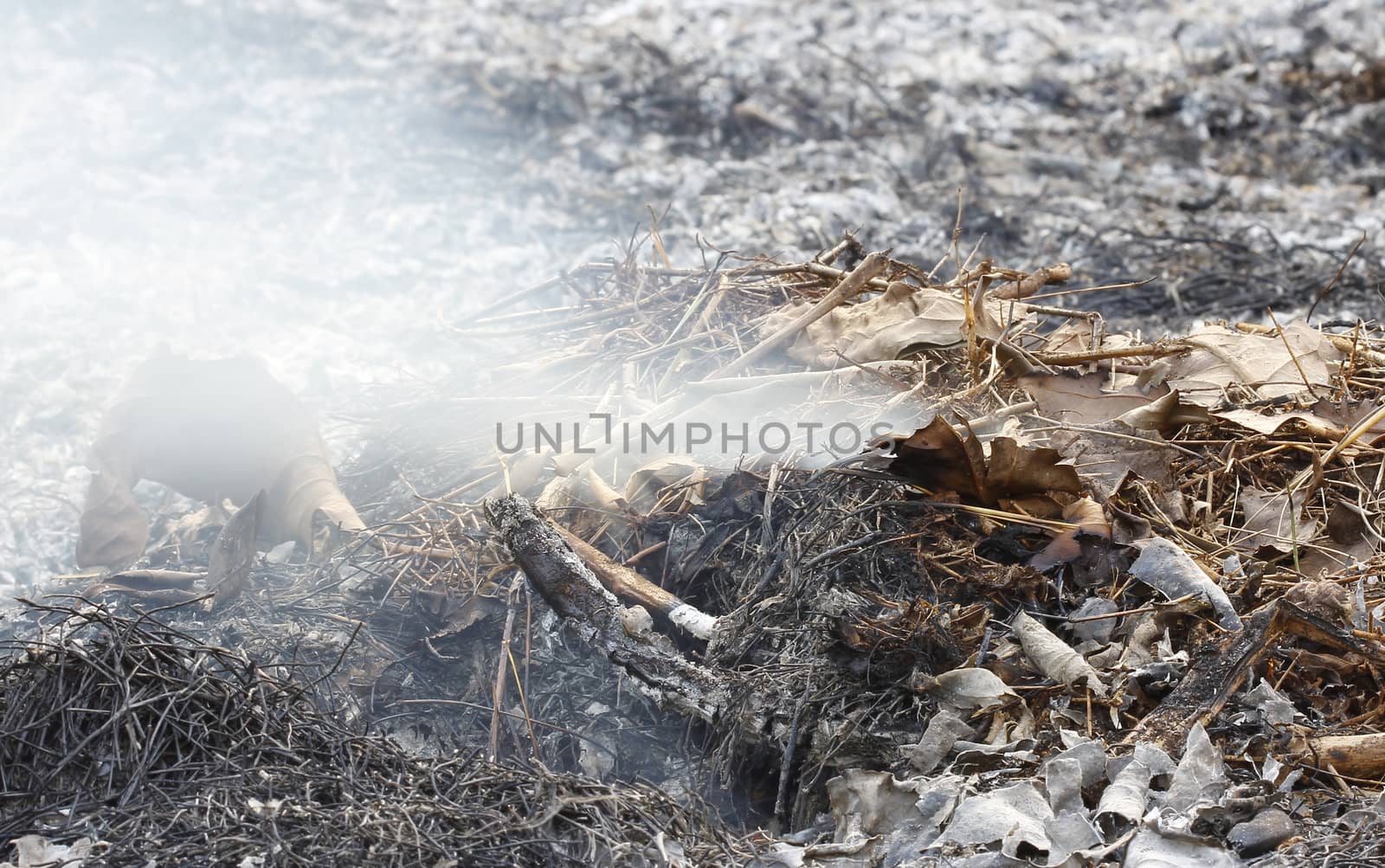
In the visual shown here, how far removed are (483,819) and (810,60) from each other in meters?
4.99

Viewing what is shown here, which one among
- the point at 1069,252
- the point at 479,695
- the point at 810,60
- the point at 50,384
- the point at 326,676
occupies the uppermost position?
the point at 810,60

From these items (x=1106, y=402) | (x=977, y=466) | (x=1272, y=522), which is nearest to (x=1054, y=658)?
(x=977, y=466)

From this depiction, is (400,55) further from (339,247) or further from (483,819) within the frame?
(483,819)

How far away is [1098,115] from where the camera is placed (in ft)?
17.1

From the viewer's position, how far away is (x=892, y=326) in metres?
2.41

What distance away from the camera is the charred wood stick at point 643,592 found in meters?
2.04

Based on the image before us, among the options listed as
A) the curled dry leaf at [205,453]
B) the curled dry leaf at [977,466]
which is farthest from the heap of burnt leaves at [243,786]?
the curled dry leaf at [205,453]

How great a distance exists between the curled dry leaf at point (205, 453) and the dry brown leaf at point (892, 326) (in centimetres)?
139

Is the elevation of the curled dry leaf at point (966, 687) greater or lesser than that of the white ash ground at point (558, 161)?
lesser

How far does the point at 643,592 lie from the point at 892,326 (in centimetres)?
89

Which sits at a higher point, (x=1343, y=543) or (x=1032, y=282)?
(x=1032, y=282)

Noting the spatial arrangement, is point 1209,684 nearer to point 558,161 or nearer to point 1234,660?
point 1234,660

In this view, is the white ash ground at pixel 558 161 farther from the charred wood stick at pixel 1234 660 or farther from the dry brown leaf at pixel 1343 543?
the charred wood stick at pixel 1234 660

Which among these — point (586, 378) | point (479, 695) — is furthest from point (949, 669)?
point (586, 378)
